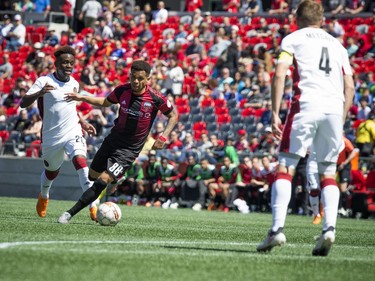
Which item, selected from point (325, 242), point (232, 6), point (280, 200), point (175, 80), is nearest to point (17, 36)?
point (232, 6)

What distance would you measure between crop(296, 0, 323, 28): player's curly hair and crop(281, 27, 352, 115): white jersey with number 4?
72 mm

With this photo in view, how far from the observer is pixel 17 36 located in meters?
35.8

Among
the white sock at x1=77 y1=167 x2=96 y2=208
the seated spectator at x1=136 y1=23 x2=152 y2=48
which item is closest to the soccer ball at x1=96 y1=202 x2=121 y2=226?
the white sock at x1=77 y1=167 x2=96 y2=208

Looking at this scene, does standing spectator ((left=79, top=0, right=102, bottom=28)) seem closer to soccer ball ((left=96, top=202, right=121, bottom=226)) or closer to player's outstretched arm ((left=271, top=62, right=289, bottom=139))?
soccer ball ((left=96, top=202, right=121, bottom=226))

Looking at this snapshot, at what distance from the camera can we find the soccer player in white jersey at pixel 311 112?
28.6 ft

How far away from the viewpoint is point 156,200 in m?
25.2

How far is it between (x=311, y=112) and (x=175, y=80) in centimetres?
2041

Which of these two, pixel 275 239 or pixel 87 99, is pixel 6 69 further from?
pixel 275 239

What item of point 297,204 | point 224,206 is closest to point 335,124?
point 297,204

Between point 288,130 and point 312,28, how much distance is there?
1014 mm

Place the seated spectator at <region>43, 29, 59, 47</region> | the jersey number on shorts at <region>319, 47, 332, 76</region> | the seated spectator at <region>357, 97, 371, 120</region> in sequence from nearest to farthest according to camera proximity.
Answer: the jersey number on shorts at <region>319, 47, 332, 76</region>, the seated spectator at <region>357, 97, 371, 120</region>, the seated spectator at <region>43, 29, 59, 47</region>

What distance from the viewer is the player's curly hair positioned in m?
8.98

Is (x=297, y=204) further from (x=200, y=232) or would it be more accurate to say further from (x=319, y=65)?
(x=319, y=65)

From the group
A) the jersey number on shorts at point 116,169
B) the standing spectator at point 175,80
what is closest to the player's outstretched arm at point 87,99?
the jersey number on shorts at point 116,169
